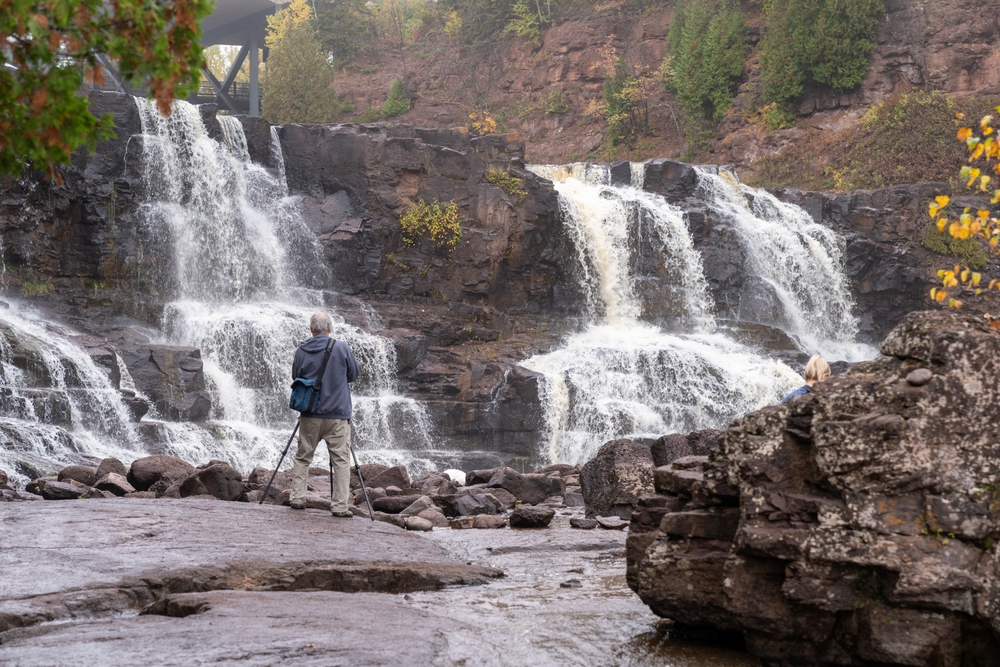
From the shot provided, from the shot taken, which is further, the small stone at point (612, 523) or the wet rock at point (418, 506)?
the wet rock at point (418, 506)

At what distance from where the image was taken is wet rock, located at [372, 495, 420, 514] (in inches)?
483

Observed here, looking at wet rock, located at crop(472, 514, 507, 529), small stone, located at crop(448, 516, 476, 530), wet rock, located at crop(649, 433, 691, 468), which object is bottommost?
small stone, located at crop(448, 516, 476, 530)

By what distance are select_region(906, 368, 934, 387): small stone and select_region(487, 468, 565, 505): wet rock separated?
9.91 metres

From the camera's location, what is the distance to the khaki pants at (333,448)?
30.4 feet

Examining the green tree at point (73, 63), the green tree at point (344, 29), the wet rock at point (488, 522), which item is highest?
the green tree at point (344, 29)

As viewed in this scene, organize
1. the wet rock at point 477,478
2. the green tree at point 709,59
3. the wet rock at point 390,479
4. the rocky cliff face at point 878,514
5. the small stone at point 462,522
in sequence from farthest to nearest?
the green tree at point 709,59, the wet rock at point 477,478, the wet rock at point 390,479, the small stone at point 462,522, the rocky cliff face at point 878,514

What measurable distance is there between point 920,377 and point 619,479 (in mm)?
7543

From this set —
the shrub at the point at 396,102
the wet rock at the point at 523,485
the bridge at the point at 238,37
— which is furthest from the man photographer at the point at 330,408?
the shrub at the point at 396,102

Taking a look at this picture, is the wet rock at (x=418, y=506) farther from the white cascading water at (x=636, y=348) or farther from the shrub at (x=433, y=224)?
the shrub at (x=433, y=224)

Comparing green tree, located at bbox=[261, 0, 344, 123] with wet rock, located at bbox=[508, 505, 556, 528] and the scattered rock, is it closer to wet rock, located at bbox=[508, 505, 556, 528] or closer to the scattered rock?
the scattered rock

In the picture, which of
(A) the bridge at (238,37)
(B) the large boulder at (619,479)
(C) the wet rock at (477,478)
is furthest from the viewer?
(A) the bridge at (238,37)

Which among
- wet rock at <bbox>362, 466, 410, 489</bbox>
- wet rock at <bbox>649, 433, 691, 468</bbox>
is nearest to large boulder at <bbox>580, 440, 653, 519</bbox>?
wet rock at <bbox>649, 433, 691, 468</bbox>

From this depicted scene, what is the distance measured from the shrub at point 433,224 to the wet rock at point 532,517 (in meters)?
18.0

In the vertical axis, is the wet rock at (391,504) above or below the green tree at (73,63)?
below
